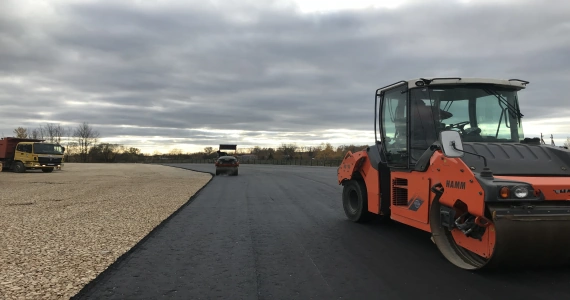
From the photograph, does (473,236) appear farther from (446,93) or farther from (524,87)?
(524,87)

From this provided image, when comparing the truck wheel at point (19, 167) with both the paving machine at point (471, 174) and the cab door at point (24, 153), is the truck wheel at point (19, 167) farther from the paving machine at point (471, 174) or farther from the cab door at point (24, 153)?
the paving machine at point (471, 174)

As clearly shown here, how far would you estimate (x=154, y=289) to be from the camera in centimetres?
452

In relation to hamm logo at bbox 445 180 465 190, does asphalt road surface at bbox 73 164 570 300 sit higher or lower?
lower

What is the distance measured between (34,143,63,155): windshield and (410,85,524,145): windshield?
1337 inches

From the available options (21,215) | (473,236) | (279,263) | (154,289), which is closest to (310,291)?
(279,263)

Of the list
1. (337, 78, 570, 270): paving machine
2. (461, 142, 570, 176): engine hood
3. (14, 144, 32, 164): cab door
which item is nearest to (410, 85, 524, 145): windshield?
Result: (337, 78, 570, 270): paving machine

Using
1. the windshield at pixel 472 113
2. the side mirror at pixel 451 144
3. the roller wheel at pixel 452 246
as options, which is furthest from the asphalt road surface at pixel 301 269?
the windshield at pixel 472 113

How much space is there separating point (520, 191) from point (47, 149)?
36178 mm

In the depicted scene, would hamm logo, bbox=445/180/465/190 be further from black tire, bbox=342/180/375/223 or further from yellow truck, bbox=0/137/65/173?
yellow truck, bbox=0/137/65/173

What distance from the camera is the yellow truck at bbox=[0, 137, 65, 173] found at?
1280 inches

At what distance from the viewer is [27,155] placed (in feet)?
107

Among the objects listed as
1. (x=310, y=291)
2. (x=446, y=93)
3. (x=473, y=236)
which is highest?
(x=446, y=93)

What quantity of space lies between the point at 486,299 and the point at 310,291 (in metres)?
1.78

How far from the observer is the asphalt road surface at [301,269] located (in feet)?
14.3
